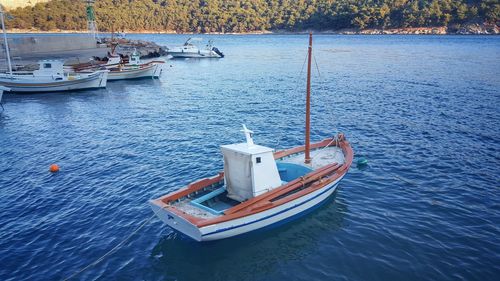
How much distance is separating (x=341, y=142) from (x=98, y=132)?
20.0 metres

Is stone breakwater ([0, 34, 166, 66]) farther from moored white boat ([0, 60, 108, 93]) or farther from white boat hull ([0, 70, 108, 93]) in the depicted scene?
moored white boat ([0, 60, 108, 93])

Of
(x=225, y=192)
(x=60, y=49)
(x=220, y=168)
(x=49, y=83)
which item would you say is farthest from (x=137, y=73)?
(x=225, y=192)

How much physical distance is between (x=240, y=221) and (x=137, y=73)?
4875cm

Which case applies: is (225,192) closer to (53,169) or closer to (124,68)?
(53,169)

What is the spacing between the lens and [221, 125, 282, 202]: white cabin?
14039 mm

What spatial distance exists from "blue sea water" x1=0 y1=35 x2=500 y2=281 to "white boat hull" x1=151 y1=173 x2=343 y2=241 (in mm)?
688

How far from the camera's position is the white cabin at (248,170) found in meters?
14.0

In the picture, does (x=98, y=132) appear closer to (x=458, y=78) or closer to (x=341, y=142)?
(x=341, y=142)

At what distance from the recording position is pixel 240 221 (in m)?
13.1

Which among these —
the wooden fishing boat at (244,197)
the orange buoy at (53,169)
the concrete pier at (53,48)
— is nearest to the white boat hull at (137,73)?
the concrete pier at (53,48)

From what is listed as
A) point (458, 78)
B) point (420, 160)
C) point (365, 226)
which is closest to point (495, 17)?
point (458, 78)

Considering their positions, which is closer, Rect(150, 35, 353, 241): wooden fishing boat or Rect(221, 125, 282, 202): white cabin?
Rect(150, 35, 353, 241): wooden fishing boat

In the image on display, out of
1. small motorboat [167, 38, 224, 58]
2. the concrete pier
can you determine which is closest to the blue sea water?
the concrete pier

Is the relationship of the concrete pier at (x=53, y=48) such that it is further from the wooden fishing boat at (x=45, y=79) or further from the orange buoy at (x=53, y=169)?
the orange buoy at (x=53, y=169)
